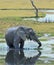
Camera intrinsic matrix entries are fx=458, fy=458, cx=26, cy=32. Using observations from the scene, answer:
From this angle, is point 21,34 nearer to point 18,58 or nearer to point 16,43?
point 16,43

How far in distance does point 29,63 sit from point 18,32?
133 inches

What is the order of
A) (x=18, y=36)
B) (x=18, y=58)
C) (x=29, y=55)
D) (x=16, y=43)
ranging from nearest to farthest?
(x=18, y=58) < (x=29, y=55) < (x=16, y=43) < (x=18, y=36)

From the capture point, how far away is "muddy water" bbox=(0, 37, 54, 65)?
43.9 ft

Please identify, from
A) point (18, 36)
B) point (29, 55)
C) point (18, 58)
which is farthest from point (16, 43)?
point (18, 58)

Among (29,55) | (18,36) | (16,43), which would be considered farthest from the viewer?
(18,36)

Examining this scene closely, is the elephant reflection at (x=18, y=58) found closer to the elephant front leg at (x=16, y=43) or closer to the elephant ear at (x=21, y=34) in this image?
the elephant front leg at (x=16, y=43)

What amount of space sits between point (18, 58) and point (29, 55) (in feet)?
2.56

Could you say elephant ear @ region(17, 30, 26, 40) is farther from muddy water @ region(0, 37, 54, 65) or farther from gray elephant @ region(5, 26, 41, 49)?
muddy water @ region(0, 37, 54, 65)

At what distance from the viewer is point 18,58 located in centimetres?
1430

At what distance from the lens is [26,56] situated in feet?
48.4

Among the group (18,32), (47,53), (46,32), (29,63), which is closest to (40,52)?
(47,53)

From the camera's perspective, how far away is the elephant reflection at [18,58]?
1337cm

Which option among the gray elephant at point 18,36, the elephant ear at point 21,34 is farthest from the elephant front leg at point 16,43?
the elephant ear at point 21,34

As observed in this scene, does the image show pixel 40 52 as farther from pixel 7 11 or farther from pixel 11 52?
pixel 7 11
